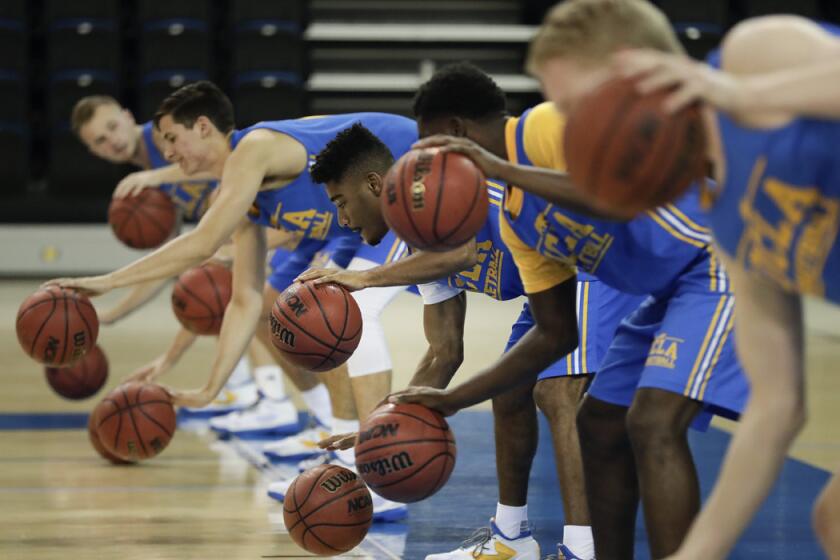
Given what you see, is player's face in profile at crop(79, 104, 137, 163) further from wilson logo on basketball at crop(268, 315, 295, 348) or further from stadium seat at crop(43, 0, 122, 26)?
stadium seat at crop(43, 0, 122, 26)

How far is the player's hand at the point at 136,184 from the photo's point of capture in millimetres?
6535

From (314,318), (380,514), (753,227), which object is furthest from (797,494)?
(753,227)

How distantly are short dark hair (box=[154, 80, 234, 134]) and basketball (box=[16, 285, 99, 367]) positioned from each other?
775 millimetres

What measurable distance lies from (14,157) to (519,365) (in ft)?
32.7

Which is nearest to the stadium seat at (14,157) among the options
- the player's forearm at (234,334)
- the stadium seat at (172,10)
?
the stadium seat at (172,10)

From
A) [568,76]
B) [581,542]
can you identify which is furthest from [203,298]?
[568,76]

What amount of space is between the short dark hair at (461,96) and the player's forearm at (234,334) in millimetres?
1775

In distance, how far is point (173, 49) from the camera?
41.2 ft

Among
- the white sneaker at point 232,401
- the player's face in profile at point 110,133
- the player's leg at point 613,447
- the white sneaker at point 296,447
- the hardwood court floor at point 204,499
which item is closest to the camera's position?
the player's leg at point 613,447

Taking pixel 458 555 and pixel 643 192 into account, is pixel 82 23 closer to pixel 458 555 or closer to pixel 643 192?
pixel 458 555

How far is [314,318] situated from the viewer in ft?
12.6

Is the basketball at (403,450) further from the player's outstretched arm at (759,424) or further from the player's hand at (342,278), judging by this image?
the player's outstretched arm at (759,424)

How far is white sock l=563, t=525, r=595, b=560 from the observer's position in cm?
386

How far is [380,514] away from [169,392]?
102 centimetres
